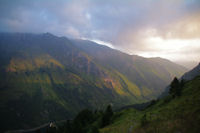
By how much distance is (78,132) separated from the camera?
178 ft

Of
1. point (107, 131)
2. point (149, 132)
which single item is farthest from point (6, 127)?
point (149, 132)

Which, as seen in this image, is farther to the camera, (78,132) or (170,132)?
(78,132)

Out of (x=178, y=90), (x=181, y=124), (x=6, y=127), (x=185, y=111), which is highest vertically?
(x=178, y=90)

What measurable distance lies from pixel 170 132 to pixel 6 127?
842 ft

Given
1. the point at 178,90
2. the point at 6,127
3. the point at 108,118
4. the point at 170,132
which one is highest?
the point at 178,90

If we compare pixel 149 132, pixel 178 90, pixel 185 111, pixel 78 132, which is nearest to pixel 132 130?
pixel 149 132

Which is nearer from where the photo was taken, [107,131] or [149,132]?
[149,132]

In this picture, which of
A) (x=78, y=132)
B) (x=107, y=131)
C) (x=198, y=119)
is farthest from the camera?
(x=78, y=132)

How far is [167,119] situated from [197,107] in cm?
888

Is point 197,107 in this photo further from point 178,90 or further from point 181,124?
point 178,90

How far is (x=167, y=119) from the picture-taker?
3641 centimetres

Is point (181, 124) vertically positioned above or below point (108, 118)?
above

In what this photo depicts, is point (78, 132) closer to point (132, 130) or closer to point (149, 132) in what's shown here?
point (132, 130)

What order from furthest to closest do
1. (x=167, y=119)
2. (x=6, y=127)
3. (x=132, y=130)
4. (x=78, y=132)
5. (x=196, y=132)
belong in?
(x=6, y=127) → (x=78, y=132) → (x=132, y=130) → (x=167, y=119) → (x=196, y=132)
